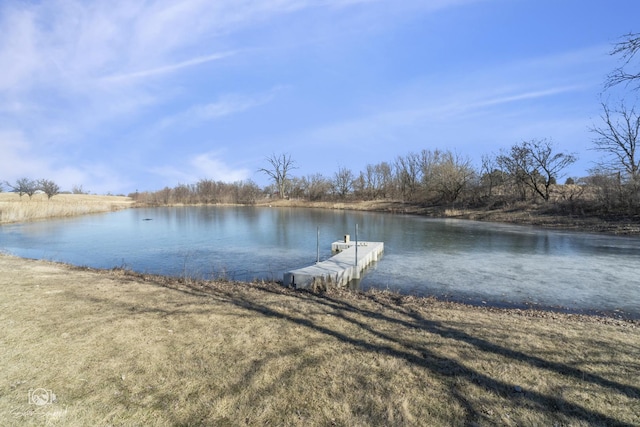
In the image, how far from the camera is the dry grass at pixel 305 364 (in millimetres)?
2631

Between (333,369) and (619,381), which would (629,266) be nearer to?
(619,381)

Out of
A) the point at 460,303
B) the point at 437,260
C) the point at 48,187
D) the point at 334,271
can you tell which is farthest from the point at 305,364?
the point at 48,187

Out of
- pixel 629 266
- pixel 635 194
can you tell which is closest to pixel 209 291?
pixel 629 266

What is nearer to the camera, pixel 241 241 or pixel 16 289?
pixel 16 289

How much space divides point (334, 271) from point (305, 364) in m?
4.87

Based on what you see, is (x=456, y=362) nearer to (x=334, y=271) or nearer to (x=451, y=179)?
(x=334, y=271)

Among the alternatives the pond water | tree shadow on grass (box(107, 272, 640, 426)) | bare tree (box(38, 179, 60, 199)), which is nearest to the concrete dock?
the pond water

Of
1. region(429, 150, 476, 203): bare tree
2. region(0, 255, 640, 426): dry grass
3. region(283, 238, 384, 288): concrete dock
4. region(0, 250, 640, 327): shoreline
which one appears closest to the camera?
region(0, 255, 640, 426): dry grass

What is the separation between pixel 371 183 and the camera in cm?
5903

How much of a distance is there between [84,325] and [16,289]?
9.15 feet

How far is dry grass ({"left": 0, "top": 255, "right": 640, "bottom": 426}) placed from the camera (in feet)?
8.63

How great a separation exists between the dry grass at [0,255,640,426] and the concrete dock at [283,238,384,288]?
6.34 ft

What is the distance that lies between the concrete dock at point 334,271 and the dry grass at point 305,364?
6.34 feet

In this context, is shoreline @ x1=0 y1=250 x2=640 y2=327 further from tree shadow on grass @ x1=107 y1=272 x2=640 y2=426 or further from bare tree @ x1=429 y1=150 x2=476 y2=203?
bare tree @ x1=429 y1=150 x2=476 y2=203
